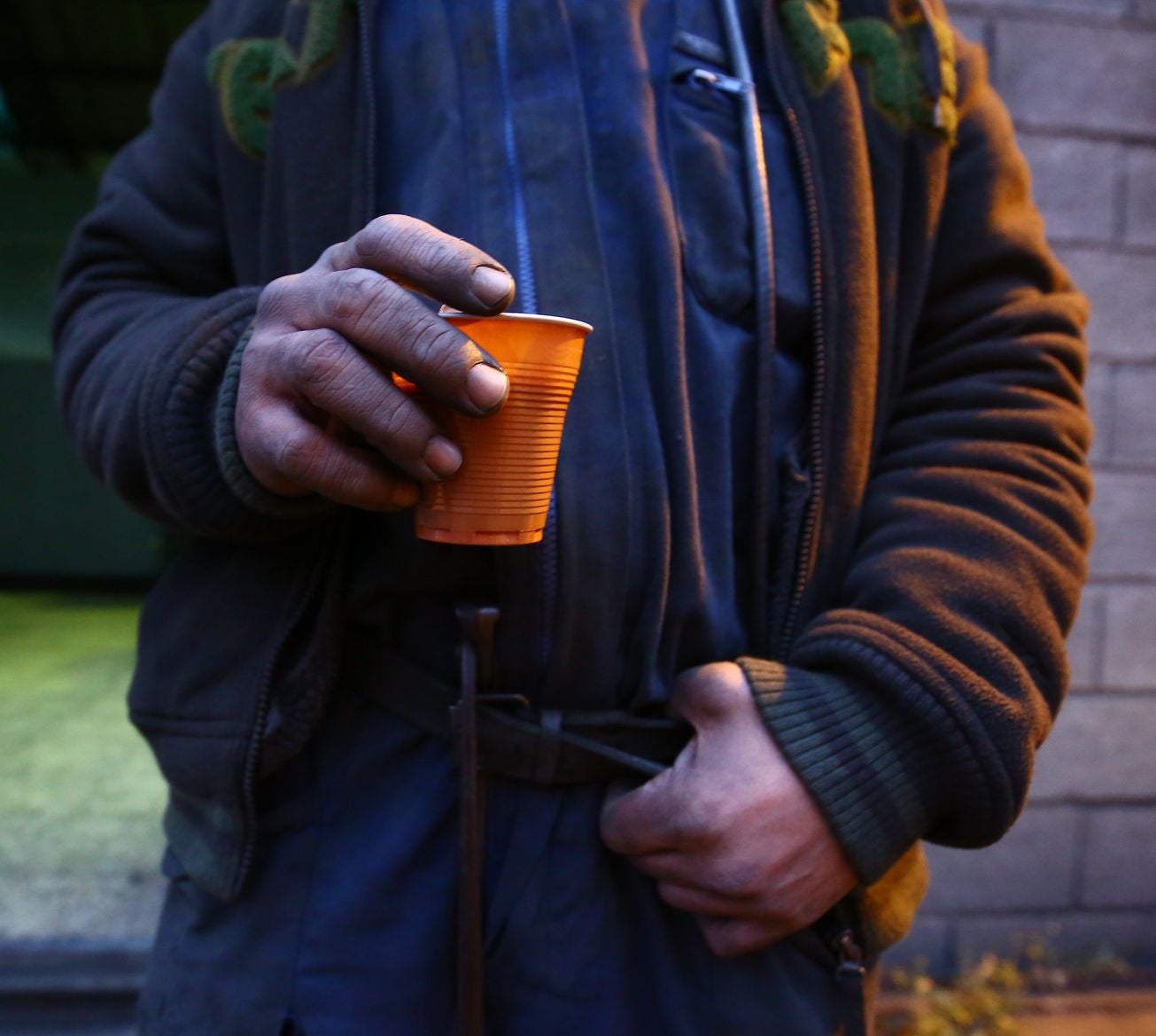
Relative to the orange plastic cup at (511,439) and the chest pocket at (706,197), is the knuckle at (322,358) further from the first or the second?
the chest pocket at (706,197)

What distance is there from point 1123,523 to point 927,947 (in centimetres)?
118

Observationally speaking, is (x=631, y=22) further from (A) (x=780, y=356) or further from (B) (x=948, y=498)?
(B) (x=948, y=498)

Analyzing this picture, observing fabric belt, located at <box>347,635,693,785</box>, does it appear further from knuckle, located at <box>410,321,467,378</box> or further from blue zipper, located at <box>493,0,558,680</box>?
knuckle, located at <box>410,321,467,378</box>

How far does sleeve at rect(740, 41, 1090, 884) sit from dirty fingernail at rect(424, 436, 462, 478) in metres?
0.37

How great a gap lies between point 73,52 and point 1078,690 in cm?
559

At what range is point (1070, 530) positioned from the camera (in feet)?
3.32

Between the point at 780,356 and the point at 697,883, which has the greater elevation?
the point at 780,356

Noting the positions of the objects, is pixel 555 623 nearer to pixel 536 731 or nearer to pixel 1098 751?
pixel 536 731

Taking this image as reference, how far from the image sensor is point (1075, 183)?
224 cm

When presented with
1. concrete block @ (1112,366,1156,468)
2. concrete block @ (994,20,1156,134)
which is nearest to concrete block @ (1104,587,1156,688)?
concrete block @ (1112,366,1156,468)

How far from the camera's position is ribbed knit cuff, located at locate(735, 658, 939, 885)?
87cm

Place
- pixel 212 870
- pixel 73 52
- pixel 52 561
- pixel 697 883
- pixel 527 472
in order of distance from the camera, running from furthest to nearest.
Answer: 1. pixel 52 561
2. pixel 73 52
3. pixel 212 870
4. pixel 697 883
5. pixel 527 472

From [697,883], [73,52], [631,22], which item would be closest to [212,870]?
[697,883]

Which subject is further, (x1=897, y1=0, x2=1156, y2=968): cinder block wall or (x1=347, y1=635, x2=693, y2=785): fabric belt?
(x1=897, y1=0, x2=1156, y2=968): cinder block wall
